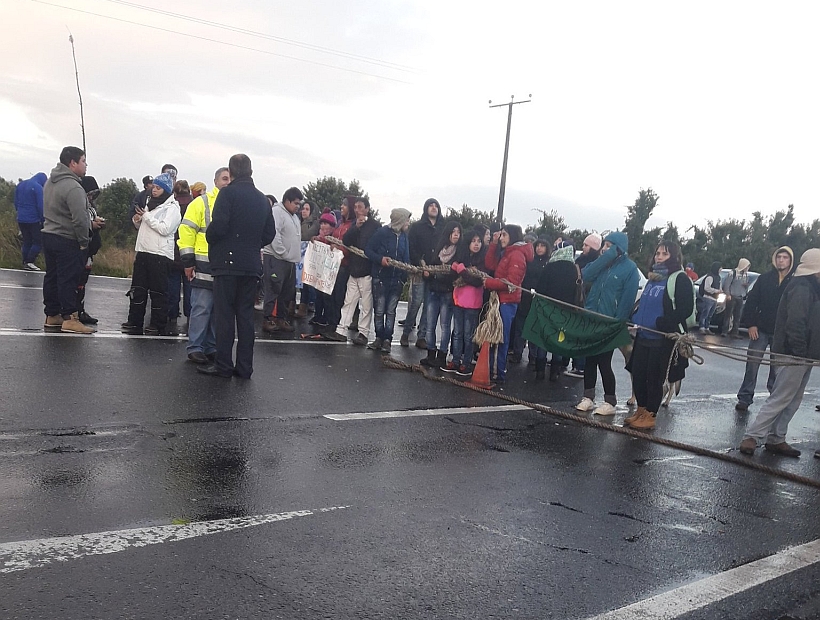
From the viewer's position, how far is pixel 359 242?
12438 millimetres

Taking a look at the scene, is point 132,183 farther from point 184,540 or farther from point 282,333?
point 184,540

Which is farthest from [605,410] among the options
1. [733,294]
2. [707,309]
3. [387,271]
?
[733,294]

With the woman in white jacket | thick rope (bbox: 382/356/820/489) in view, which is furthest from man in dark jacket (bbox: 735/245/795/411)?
the woman in white jacket

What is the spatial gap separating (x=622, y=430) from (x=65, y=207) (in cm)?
663

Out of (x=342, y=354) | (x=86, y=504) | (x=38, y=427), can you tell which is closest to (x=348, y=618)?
(x=86, y=504)

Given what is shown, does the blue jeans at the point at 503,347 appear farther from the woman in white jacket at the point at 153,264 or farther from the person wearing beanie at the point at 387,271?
the woman in white jacket at the point at 153,264

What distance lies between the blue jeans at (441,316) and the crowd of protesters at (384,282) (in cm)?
2

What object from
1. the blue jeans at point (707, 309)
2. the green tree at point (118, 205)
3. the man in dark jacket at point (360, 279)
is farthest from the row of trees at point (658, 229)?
the man in dark jacket at point (360, 279)

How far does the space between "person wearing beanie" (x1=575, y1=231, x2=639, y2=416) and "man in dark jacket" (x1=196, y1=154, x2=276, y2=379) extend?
12.0ft

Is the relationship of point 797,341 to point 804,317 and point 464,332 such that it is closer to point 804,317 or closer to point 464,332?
point 804,317

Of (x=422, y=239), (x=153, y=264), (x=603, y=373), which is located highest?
(x=422, y=239)

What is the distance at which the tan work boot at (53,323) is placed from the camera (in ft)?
30.8

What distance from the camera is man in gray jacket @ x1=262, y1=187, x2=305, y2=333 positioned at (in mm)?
12000

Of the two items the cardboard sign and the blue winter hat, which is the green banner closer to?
the cardboard sign
